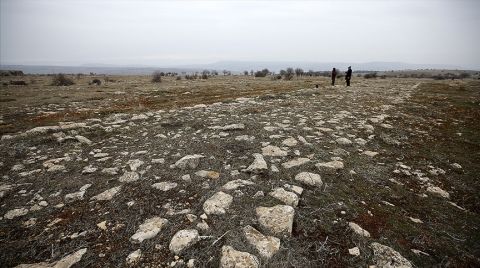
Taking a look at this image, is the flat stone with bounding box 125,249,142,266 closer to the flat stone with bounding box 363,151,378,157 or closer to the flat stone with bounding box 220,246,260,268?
the flat stone with bounding box 220,246,260,268

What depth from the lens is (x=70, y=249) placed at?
344 centimetres

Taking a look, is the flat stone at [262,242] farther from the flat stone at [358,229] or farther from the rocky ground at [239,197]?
the flat stone at [358,229]

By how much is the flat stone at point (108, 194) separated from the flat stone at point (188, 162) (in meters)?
1.24

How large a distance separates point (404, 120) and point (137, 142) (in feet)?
30.9

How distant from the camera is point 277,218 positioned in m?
3.90

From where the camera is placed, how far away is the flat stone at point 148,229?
3.61 m

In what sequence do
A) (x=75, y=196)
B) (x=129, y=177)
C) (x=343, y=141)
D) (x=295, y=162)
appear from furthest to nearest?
(x=343, y=141)
(x=295, y=162)
(x=129, y=177)
(x=75, y=196)

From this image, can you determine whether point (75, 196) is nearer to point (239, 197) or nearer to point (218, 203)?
point (218, 203)

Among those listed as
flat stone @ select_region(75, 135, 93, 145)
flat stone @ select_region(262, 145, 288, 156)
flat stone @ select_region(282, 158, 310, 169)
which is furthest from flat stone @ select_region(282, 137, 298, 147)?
flat stone @ select_region(75, 135, 93, 145)

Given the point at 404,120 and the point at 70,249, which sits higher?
the point at 404,120

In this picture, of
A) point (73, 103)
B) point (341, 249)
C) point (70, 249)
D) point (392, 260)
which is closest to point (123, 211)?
point (70, 249)

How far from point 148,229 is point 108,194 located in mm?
1370

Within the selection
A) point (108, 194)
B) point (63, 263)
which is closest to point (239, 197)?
point (108, 194)

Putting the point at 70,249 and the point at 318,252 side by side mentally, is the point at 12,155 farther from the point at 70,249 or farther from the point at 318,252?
the point at 318,252
